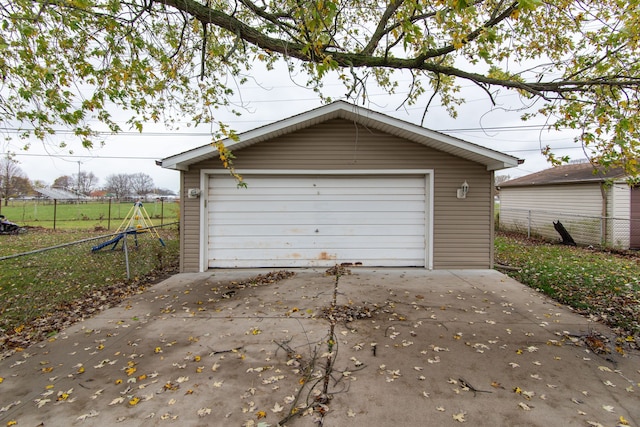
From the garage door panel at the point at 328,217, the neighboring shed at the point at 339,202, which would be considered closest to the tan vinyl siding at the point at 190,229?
the neighboring shed at the point at 339,202

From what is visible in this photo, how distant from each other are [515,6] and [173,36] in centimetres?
484

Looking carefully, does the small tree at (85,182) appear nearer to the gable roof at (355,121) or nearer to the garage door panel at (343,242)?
the gable roof at (355,121)

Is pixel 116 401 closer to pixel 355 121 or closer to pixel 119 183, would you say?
pixel 355 121

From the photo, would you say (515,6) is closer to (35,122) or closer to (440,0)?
(440,0)

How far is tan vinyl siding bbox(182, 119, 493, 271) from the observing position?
21.9 feet

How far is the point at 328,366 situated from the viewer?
115 inches

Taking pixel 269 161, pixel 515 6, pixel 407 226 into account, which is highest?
pixel 515 6

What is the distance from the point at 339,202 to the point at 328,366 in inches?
170

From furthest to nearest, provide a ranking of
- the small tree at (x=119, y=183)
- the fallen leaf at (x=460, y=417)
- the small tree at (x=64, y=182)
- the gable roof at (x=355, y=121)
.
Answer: the small tree at (x=64, y=182)
the small tree at (x=119, y=183)
the gable roof at (x=355, y=121)
the fallen leaf at (x=460, y=417)

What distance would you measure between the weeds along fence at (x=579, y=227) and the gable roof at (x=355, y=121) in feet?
19.5

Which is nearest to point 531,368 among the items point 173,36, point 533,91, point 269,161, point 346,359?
point 346,359

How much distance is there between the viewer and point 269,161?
667 cm

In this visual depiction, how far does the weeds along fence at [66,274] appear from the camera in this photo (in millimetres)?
4543

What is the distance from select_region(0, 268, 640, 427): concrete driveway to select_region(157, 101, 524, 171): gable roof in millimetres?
2698
